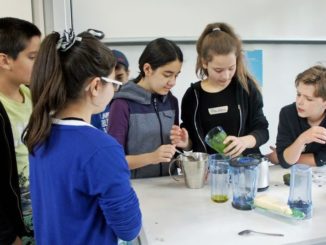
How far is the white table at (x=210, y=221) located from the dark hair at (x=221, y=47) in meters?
0.53

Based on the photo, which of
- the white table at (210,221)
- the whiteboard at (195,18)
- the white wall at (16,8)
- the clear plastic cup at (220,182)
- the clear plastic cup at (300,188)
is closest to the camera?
the white table at (210,221)

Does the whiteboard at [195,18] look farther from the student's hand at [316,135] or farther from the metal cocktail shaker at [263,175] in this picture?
the metal cocktail shaker at [263,175]

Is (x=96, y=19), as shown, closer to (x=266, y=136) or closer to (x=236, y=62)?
(x=236, y=62)

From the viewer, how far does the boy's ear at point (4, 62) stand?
3.92ft

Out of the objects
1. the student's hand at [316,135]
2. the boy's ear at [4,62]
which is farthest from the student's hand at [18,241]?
the student's hand at [316,135]

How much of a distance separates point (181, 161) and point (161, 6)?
1.41 meters

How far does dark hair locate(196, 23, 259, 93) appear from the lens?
1.44 meters

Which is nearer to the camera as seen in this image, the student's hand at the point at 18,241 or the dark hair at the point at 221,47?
the student's hand at the point at 18,241

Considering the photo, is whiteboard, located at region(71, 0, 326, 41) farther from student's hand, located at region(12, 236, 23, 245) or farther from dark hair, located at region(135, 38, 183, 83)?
student's hand, located at region(12, 236, 23, 245)

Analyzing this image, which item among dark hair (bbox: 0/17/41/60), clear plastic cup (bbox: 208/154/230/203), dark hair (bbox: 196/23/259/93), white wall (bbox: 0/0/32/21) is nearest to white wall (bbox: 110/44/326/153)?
dark hair (bbox: 196/23/259/93)

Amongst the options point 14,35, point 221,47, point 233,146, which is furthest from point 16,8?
point 233,146

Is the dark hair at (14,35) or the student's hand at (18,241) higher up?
the dark hair at (14,35)

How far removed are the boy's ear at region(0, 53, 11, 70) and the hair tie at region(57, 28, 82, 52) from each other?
47cm

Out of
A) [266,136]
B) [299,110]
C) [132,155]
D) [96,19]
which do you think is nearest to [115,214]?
[132,155]
